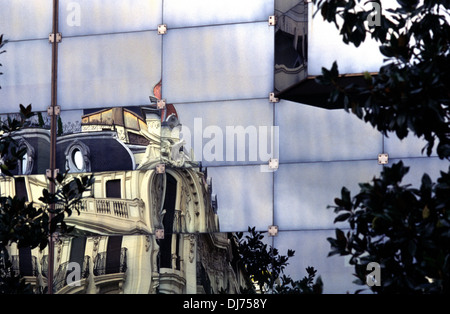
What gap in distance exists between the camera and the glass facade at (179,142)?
13844 millimetres

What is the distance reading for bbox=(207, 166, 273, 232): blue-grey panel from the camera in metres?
14.0

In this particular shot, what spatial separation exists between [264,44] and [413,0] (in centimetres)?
693

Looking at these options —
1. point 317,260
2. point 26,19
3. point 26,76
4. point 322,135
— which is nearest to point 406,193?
point 317,260

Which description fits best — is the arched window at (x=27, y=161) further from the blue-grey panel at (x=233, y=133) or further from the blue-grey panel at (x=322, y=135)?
the blue-grey panel at (x=322, y=135)

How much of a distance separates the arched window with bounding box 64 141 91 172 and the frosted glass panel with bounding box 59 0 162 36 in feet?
6.59

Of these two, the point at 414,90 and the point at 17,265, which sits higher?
the point at 414,90

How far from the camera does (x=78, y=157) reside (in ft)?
48.7

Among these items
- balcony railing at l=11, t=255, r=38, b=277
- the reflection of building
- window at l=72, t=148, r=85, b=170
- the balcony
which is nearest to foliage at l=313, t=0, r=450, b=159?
the reflection of building

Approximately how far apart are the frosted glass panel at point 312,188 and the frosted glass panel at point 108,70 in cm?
277

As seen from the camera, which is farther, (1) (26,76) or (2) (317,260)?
(1) (26,76)

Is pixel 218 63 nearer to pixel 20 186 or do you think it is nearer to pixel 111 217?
pixel 111 217

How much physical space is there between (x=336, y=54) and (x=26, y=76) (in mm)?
5915

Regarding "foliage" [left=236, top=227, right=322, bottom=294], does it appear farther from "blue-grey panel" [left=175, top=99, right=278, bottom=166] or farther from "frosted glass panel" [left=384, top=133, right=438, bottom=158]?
"frosted glass panel" [left=384, top=133, right=438, bottom=158]

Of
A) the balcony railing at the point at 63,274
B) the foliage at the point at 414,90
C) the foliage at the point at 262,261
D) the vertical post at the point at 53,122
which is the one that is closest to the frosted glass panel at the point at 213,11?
the vertical post at the point at 53,122
